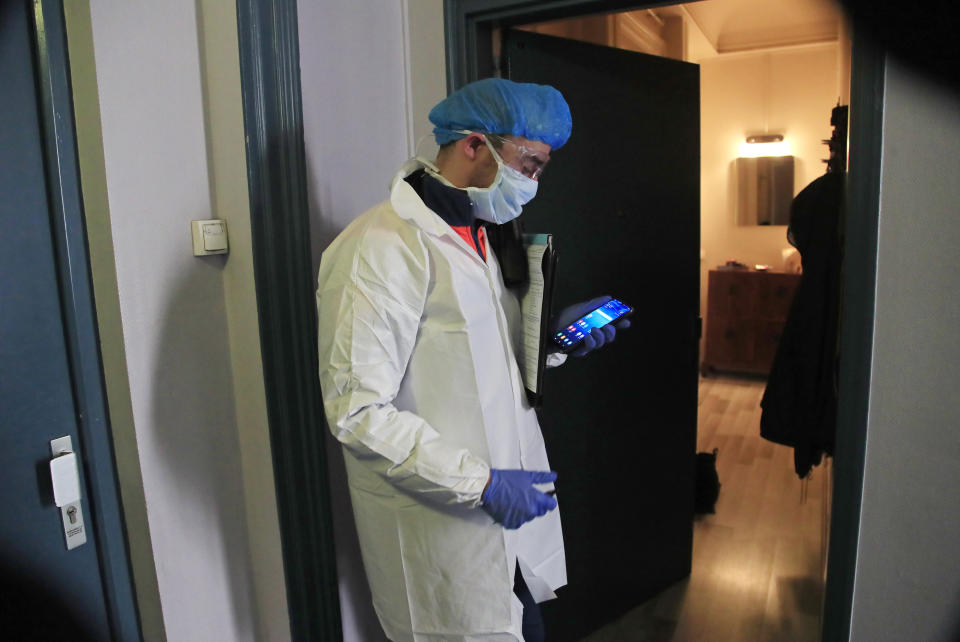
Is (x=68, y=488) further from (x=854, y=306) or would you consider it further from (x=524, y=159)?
(x=854, y=306)

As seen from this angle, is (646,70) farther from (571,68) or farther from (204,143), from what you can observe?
(204,143)

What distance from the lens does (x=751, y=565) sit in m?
2.56

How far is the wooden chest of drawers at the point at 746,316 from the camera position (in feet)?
15.4

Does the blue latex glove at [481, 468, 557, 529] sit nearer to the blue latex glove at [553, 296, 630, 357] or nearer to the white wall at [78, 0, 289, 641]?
the blue latex glove at [553, 296, 630, 357]

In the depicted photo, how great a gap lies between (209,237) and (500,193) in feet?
1.85

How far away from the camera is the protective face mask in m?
1.26

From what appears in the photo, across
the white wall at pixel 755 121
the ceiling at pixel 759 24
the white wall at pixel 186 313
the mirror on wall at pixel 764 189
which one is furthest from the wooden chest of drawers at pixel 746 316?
the white wall at pixel 186 313

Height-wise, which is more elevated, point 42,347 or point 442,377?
point 42,347

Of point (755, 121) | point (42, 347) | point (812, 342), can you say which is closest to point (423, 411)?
point (42, 347)

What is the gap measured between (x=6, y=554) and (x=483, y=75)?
1341mm

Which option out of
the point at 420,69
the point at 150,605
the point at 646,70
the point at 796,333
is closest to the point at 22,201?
the point at 150,605

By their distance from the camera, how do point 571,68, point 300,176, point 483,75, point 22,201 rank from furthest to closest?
point 571,68 → point 483,75 → point 300,176 → point 22,201

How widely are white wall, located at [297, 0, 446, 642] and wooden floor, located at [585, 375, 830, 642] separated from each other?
98cm

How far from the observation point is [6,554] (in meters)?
1.01
